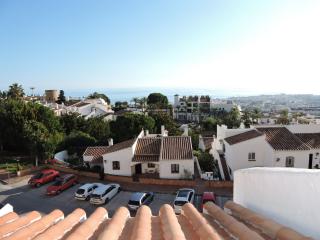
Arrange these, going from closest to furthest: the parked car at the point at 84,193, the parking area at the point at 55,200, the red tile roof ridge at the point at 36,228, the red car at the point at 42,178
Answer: the red tile roof ridge at the point at 36,228
the parking area at the point at 55,200
the parked car at the point at 84,193
the red car at the point at 42,178

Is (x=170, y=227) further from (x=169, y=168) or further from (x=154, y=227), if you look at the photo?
(x=169, y=168)

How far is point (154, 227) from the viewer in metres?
7.52

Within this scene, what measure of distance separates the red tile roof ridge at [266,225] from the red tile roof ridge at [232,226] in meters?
0.38

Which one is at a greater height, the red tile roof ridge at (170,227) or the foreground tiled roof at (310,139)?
the red tile roof ridge at (170,227)

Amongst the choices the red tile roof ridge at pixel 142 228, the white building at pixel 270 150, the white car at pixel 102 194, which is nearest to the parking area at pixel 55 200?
the white car at pixel 102 194

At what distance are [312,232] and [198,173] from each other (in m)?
25.7

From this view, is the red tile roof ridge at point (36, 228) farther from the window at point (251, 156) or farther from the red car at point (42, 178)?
Answer: the window at point (251, 156)

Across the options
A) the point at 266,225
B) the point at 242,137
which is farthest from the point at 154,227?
the point at 242,137

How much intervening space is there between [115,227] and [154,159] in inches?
947

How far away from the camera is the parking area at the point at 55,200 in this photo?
949 inches

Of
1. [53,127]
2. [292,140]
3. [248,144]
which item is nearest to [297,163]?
[292,140]

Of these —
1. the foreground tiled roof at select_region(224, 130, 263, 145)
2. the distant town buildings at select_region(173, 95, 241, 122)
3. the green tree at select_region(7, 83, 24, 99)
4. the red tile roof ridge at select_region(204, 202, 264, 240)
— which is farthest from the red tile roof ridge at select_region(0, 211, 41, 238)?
the distant town buildings at select_region(173, 95, 241, 122)

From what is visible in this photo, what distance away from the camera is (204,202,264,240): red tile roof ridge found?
5738 mm

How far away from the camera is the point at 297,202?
21.6 ft
